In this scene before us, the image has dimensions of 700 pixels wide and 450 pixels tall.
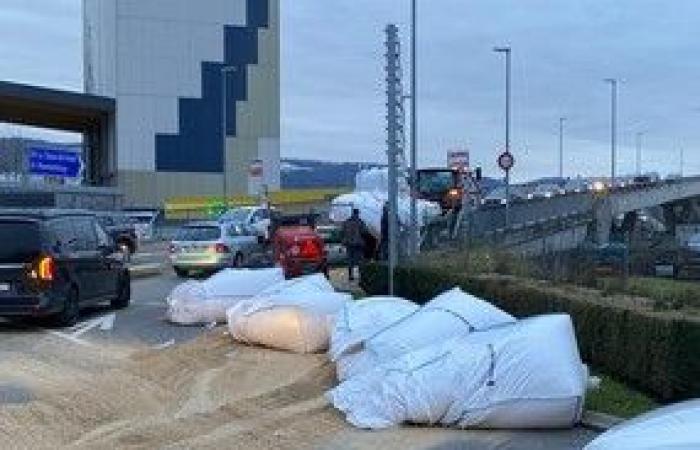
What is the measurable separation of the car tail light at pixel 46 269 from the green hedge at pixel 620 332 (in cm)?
603

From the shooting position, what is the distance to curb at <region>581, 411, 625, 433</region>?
38.7 ft

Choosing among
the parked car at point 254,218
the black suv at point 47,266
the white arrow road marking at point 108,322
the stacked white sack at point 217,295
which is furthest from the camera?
the parked car at point 254,218

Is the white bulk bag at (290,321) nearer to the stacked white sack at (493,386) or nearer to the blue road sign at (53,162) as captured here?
the stacked white sack at (493,386)

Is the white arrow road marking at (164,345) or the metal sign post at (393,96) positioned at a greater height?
the metal sign post at (393,96)

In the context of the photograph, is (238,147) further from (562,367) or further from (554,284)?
(562,367)

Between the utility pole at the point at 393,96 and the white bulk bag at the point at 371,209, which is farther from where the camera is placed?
the white bulk bag at the point at 371,209

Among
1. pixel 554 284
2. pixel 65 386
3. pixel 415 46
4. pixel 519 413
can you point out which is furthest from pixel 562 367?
pixel 415 46

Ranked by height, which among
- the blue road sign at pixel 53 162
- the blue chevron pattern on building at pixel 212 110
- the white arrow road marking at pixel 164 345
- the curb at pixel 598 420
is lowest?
the white arrow road marking at pixel 164 345

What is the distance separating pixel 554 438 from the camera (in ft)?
37.7

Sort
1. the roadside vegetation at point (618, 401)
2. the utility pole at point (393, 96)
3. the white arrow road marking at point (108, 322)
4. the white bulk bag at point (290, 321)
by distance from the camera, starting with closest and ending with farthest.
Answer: the roadside vegetation at point (618, 401) < the white bulk bag at point (290, 321) < the utility pole at point (393, 96) < the white arrow road marking at point (108, 322)

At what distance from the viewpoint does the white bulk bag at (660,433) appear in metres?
4.89

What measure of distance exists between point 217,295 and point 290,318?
14.2ft

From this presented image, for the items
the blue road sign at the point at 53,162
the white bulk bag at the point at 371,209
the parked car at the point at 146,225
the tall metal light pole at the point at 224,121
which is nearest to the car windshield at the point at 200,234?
the white bulk bag at the point at 371,209

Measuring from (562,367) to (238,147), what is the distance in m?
76.9
